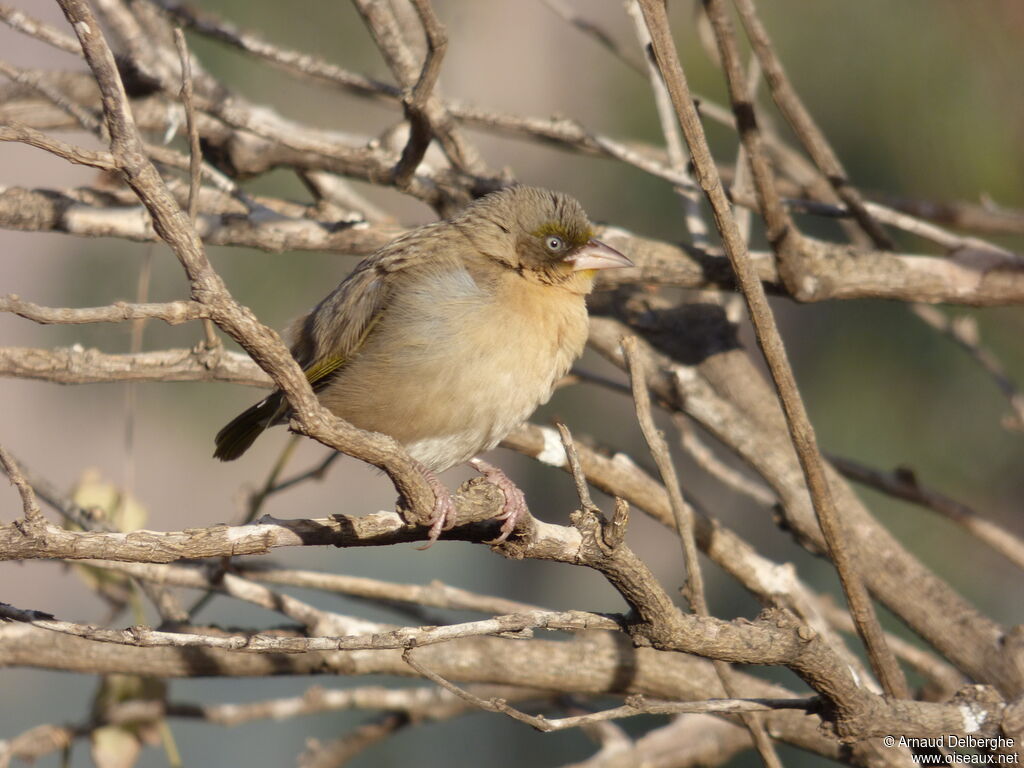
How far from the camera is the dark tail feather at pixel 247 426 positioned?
3629 mm

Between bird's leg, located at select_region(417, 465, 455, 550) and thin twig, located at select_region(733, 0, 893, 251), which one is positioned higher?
thin twig, located at select_region(733, 0, 893, 251)

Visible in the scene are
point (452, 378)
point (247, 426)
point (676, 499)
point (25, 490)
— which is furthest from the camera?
point (247, 426)

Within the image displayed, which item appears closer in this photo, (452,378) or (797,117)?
(452,378)

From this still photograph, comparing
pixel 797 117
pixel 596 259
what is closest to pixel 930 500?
pixel 797 117

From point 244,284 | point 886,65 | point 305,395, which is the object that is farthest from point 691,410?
point 244,284

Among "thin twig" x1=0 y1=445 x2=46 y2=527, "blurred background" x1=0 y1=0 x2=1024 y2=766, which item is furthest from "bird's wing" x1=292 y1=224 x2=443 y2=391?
"thin twig" x1=0 y1=445 x2=46 y2=527

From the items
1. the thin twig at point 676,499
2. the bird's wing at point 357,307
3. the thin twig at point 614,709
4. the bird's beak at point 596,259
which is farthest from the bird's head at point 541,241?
the thin twig at point 614,709

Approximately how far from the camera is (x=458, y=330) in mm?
3346

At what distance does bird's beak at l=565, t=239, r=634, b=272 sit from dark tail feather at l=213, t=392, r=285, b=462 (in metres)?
1.03

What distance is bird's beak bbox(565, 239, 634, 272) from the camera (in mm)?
3646

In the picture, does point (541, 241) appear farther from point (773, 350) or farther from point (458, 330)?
point (773, 350)

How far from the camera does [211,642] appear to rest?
92.7 inches

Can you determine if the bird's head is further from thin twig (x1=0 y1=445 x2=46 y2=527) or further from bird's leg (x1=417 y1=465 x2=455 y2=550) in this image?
thin twig (x1=0 y1=445 x2=46 y2=527)

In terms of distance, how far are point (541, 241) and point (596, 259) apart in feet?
0.61
